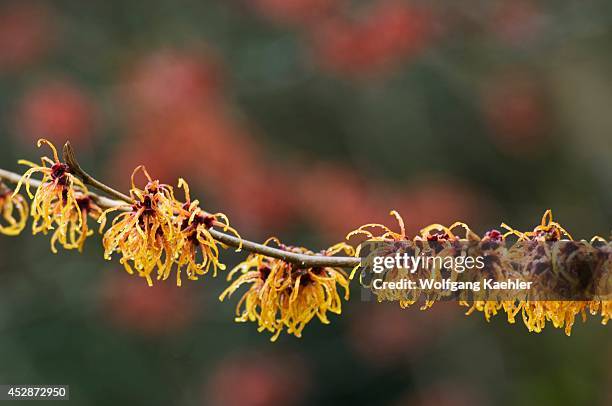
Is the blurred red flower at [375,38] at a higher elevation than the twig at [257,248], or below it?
higher

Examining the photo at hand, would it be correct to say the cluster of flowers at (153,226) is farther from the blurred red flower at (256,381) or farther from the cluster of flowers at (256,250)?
the blurred red flower at (256,381)

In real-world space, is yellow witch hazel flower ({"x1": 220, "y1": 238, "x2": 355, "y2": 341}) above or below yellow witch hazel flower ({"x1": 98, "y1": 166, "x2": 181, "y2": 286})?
below

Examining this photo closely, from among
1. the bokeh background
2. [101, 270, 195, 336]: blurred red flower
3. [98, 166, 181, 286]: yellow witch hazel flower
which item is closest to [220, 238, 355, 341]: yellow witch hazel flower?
[98, 166, 181, 286]: yellow witch hazel flower

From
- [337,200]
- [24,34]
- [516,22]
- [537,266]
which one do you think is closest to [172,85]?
[24,34]

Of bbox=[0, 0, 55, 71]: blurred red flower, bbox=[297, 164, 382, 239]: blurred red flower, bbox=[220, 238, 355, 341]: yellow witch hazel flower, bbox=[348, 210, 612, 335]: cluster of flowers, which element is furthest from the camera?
bbox=[0, 0, 55, 71]: blurred red flower

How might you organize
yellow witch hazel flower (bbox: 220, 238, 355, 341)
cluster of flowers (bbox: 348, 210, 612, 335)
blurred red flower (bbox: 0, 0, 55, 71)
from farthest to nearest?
blurred red flower (bbox: 0, 0, 55, 71) < yellow witch hazel flower (bbox: 220, 238, 355, 341) < cluster of flowers (bbox: 348, 210, 612, 335)

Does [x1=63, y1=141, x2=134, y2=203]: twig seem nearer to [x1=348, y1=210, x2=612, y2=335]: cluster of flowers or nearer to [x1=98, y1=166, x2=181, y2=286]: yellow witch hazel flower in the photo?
[x1=98, y1=166, x2=181, y2=286]: yellow witch hazel flower

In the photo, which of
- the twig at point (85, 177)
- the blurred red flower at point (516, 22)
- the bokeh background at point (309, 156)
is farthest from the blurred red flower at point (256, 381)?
the twig at point (85, 177)
